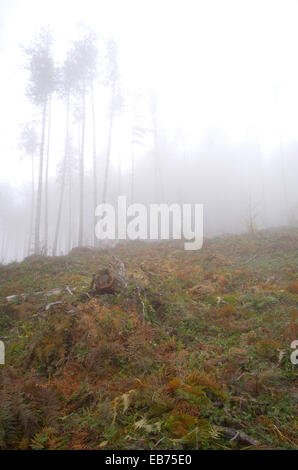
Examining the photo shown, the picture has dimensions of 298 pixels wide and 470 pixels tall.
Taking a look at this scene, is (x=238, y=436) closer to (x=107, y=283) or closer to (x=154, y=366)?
(x=154, y=366)

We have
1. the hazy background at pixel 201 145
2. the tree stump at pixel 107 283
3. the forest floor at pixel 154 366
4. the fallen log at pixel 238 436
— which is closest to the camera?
the fallen log at pixel 238 436

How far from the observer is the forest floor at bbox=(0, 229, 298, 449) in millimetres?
3131

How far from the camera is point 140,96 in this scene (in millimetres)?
30484

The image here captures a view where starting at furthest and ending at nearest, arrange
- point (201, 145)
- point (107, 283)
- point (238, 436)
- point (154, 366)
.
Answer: point (201, 145) → point (107, 283) → point (154, 366) → point (238, 436)

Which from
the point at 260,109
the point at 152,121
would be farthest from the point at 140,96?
the point at 260,109

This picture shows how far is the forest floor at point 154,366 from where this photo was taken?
313 centimetres

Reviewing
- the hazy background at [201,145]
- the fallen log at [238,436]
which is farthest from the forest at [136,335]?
the hazy background at [201,145]

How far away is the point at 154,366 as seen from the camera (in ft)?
14.9

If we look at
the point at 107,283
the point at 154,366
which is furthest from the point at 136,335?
the point at 107,283

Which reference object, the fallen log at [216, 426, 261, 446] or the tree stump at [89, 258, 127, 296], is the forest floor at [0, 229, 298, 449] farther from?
the tree stump at [89, 258, 127, 296]

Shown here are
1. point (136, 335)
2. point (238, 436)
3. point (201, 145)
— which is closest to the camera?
point (238, 436)

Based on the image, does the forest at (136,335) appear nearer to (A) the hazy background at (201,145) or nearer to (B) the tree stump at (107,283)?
(B) the tree stump at (107,283)

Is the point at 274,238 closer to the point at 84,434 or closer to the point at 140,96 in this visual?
the point at 84,434

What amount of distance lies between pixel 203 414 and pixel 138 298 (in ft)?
11.4
